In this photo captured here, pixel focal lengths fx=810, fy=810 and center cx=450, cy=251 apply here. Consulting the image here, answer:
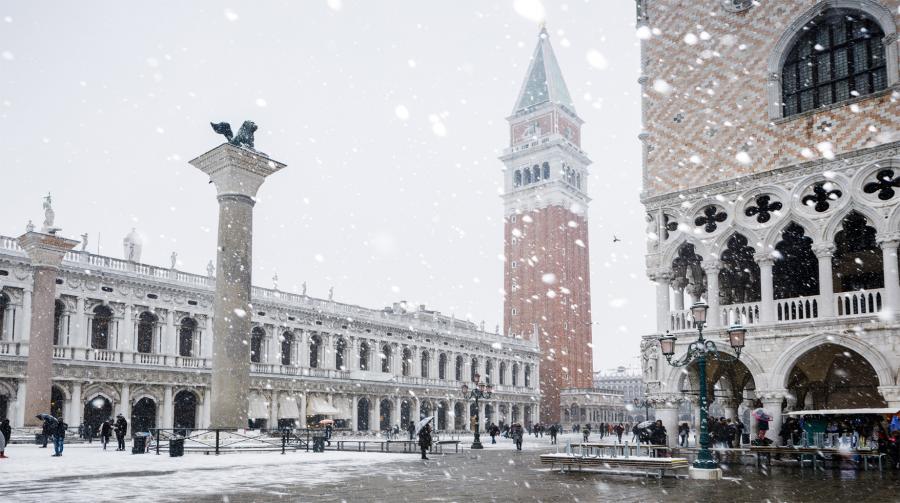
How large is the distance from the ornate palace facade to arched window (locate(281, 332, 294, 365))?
31609 mm

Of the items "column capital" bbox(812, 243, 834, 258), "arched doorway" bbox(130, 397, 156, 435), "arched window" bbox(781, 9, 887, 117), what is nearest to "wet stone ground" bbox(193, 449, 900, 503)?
"column capital" bbox(812, 243, 834, 258)

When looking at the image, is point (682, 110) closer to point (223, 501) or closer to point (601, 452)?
point (601, 452)

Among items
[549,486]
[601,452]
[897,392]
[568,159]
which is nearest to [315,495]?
[549,486]

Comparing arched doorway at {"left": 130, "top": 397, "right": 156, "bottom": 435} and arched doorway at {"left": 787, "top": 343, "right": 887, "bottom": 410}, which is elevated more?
arched doorway at {"left": 787, "top": 343, "right": 887, "bottom": 410}

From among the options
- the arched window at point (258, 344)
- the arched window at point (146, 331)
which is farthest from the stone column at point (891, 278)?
the arched window at point (258, 344)

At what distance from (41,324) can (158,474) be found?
15.1 meters

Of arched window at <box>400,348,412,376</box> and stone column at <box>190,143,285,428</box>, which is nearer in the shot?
stone column at <box>190,143,285,428</box>

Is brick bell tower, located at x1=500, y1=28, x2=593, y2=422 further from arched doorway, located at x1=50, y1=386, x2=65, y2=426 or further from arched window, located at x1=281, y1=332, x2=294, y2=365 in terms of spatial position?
arched doorway, located at x1=50, y1=386, x2=65, y2=426

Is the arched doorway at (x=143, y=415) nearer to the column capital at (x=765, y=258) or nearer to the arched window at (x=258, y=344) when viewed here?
the arched window at (x=258, y=344)

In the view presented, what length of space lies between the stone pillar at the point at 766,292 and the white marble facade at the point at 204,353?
31144mm

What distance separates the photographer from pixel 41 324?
2869 centimetres

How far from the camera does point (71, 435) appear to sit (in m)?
34.7

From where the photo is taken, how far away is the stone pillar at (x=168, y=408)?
41.8m

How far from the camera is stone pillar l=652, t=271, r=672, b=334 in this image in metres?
23.3
